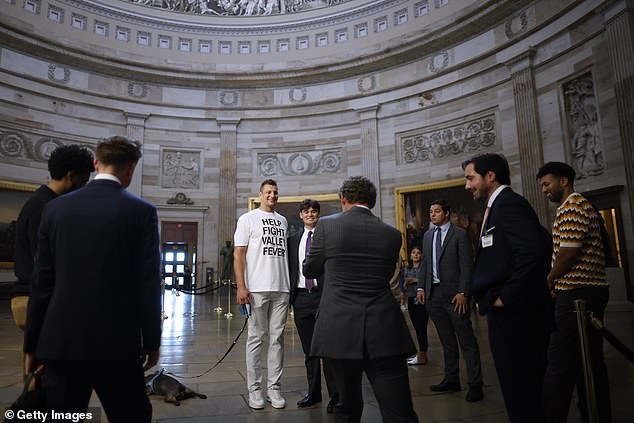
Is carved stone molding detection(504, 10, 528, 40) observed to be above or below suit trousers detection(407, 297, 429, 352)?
above

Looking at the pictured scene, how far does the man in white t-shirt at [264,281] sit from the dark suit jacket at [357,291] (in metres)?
1.53

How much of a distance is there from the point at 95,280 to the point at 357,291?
4.93 feet

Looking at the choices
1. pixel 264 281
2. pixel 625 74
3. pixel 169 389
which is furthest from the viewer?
pixel 625 74

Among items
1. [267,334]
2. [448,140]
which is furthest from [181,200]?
[267,334]

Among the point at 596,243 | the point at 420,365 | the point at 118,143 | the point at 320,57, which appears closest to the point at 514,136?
the point at 320,57

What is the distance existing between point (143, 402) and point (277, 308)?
2267mm

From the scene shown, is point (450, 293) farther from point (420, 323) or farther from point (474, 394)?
point (420, 323)

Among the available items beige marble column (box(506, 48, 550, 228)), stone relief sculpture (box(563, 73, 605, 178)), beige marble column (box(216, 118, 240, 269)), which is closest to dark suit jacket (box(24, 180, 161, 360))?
stone relief sculpture (box(563, 73, 605, 178))

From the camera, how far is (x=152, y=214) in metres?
2.41

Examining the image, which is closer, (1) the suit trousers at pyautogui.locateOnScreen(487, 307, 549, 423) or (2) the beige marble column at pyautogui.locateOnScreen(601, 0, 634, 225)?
(1) the suit trousers at pyautogui.locateOnScreen(487, 307, 549, 423)

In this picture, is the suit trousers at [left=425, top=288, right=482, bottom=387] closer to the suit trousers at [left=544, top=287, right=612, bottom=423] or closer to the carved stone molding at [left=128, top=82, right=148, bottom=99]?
the suit trousers at [left=544, top=287, right=612, bottom=423]

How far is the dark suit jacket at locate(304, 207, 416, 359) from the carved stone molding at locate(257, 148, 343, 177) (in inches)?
682

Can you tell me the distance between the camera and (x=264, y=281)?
4441 millimetres

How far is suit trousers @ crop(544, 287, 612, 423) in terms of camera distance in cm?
340
